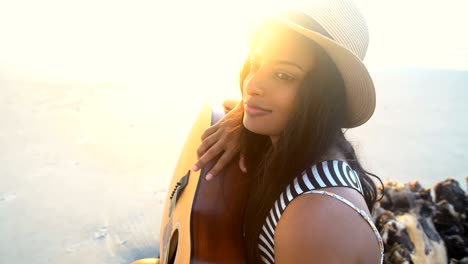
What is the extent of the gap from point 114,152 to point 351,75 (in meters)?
2.50

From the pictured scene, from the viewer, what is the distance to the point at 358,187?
0.98m

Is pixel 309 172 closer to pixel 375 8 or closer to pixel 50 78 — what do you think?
pixel 50 78

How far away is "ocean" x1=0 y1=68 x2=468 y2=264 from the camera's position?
7.61 ft

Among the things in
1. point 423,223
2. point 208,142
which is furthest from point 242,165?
point 423,223

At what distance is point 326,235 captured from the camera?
0.81m

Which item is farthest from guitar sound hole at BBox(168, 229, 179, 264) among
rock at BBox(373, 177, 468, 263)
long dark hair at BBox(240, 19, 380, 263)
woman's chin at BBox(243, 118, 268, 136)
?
rock at BBox(373, 177, 468, 263)

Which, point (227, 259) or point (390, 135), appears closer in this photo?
point (227, 259)

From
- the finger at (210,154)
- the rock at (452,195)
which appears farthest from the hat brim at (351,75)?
the rock at (452,195)

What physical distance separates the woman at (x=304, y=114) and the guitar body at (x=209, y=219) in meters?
0.05

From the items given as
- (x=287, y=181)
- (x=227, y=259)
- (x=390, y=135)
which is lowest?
(x=390, y=135)

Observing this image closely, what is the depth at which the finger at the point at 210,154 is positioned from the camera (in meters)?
1.37

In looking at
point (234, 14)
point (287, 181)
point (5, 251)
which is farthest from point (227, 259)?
point (234, 14)

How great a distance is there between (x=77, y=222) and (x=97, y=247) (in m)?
0.25

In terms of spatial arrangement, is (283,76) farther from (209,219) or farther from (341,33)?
(209,219)
